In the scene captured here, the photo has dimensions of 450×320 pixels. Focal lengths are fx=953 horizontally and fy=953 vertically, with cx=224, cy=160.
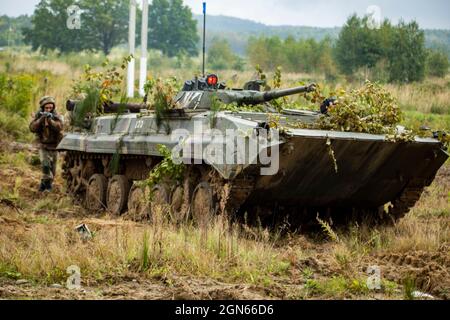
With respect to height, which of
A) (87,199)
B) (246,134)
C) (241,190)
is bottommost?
(87,199)

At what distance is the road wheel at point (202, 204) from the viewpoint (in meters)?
11.0

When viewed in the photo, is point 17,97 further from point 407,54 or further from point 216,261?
point 216,261

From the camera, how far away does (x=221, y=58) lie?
156ft

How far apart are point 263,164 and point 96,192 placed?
5.20 metres

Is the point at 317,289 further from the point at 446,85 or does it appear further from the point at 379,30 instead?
the point at 379,30

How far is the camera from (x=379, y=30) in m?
30.8

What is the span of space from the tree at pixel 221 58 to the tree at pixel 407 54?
49.2 feet

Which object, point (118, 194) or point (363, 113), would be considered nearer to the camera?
point (363, 113)

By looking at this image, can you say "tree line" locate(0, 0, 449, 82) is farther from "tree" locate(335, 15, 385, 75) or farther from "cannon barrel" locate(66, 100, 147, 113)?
"cannon barrel" locate(66, 100, 147, 113)

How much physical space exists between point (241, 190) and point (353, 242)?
1.35 metres

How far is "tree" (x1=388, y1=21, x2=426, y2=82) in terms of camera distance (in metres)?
28.5

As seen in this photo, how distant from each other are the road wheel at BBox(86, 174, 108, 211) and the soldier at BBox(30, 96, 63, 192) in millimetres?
1303

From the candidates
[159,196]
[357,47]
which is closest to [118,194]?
[159,196]

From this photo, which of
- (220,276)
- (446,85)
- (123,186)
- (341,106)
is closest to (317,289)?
(220,276)
